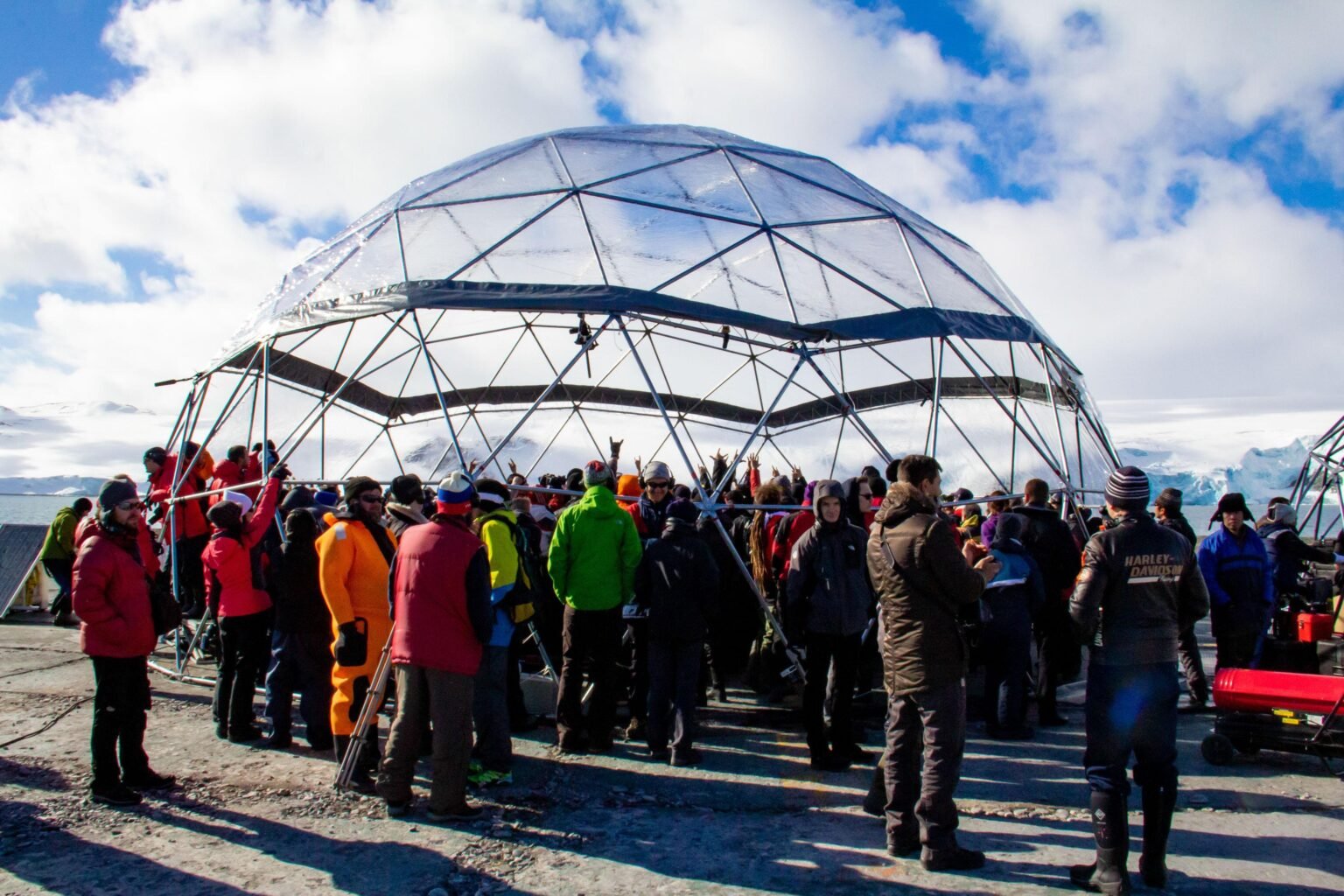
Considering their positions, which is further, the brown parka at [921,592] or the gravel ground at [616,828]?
the brown parka at [921,592]

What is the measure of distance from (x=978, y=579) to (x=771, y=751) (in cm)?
270

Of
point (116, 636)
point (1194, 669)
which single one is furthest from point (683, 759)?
point (1194, 669)

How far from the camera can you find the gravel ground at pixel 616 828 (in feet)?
14.0

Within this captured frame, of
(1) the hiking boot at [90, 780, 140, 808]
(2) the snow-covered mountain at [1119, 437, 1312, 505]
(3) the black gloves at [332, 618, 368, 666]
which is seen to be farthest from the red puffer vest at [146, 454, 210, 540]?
(2) the snow-covered mountain at [1119, 437, 1312, 505]

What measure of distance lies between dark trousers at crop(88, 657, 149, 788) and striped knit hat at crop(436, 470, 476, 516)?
2.07 meters

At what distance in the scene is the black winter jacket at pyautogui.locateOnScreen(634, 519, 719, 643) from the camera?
6.27 m

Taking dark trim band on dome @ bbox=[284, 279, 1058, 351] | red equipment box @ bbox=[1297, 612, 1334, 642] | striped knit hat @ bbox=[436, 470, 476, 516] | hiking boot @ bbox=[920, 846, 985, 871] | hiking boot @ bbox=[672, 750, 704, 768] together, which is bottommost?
hiking boot @ bbox=[920, 846, 985, 871]

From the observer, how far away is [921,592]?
449cm

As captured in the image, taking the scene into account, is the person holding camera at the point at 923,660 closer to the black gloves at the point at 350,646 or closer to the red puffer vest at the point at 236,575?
the black gloves at the point at 350,646

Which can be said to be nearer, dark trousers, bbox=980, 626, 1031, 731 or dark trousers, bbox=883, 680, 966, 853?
dark trousers, bbox=883, 680, 966, 853

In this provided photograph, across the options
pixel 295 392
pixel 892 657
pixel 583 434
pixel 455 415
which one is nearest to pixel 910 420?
pixel 583 434

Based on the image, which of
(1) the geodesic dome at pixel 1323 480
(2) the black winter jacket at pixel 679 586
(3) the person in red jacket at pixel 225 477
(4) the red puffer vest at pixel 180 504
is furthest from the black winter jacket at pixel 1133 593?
(1) the geodesic dome at pixel 1323 480

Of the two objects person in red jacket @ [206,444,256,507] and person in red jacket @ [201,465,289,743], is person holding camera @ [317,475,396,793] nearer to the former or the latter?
person in red jacket @ [201,465,289,743]

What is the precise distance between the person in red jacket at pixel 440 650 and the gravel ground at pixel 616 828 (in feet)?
0.72
